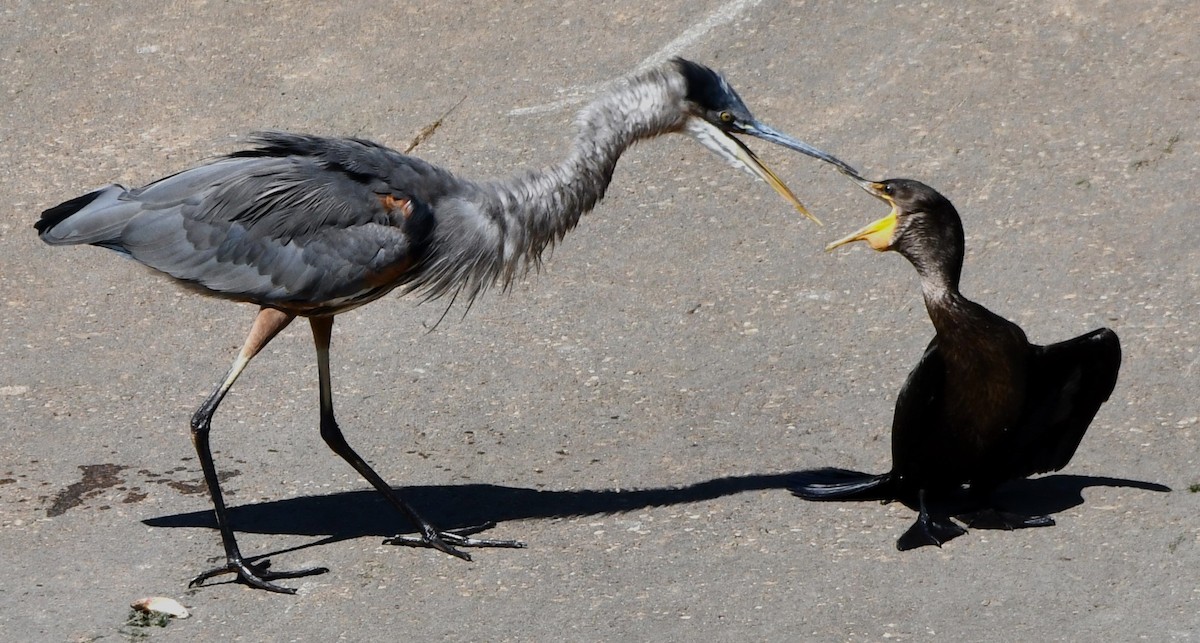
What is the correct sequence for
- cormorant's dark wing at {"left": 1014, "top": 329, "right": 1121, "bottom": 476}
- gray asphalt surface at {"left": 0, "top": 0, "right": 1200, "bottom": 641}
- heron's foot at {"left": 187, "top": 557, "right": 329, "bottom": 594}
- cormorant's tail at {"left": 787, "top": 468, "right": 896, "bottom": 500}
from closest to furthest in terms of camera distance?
gray asphalt surface at {"left": 0, "top": 0, "right": 1200, "bottom": 641}, heron's foot at {"left": 187, "top": 557, "right": 329, "bottom": 594}, cormorant's dark wing at {"left": 1014, "top": 329, "right": 1121, "bottom": 476}, cormorant's tail at {"left": 787, "top": 468, "right": 896, "bottom": 500}

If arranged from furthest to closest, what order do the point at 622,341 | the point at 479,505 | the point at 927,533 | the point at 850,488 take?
the point at 622,341
the point at 479,505
the point at 850,488
the point at 927,533

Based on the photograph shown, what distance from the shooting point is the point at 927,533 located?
19.1 ft

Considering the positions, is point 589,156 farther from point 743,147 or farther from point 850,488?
point 850,488

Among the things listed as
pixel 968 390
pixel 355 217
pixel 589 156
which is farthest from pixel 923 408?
pixel 355 217

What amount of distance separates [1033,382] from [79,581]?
13.1 feet

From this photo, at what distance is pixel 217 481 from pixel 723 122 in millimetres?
2655

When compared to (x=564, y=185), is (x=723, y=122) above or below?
above

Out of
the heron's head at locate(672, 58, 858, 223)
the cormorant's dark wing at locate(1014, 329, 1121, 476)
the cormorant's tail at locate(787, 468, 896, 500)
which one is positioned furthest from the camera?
the heron's head at locate(672, 58, 858, 223)

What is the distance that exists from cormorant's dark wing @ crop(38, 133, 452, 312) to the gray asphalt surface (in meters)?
1.10

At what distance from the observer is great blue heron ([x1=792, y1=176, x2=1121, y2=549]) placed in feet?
19.2

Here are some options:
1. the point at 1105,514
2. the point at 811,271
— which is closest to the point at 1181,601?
the point at 1105,514

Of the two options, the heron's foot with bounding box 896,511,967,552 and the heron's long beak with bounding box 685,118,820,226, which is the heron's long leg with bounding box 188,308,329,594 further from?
the heron's foot with bounding box 896,511,967,552

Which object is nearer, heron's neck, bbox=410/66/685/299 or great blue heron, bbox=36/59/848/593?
great blue heron, bbox=36/59/848/593

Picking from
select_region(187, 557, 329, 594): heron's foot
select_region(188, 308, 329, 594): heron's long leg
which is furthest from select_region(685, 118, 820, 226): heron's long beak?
select_region(187, 557, 329, 594): heron's foot
